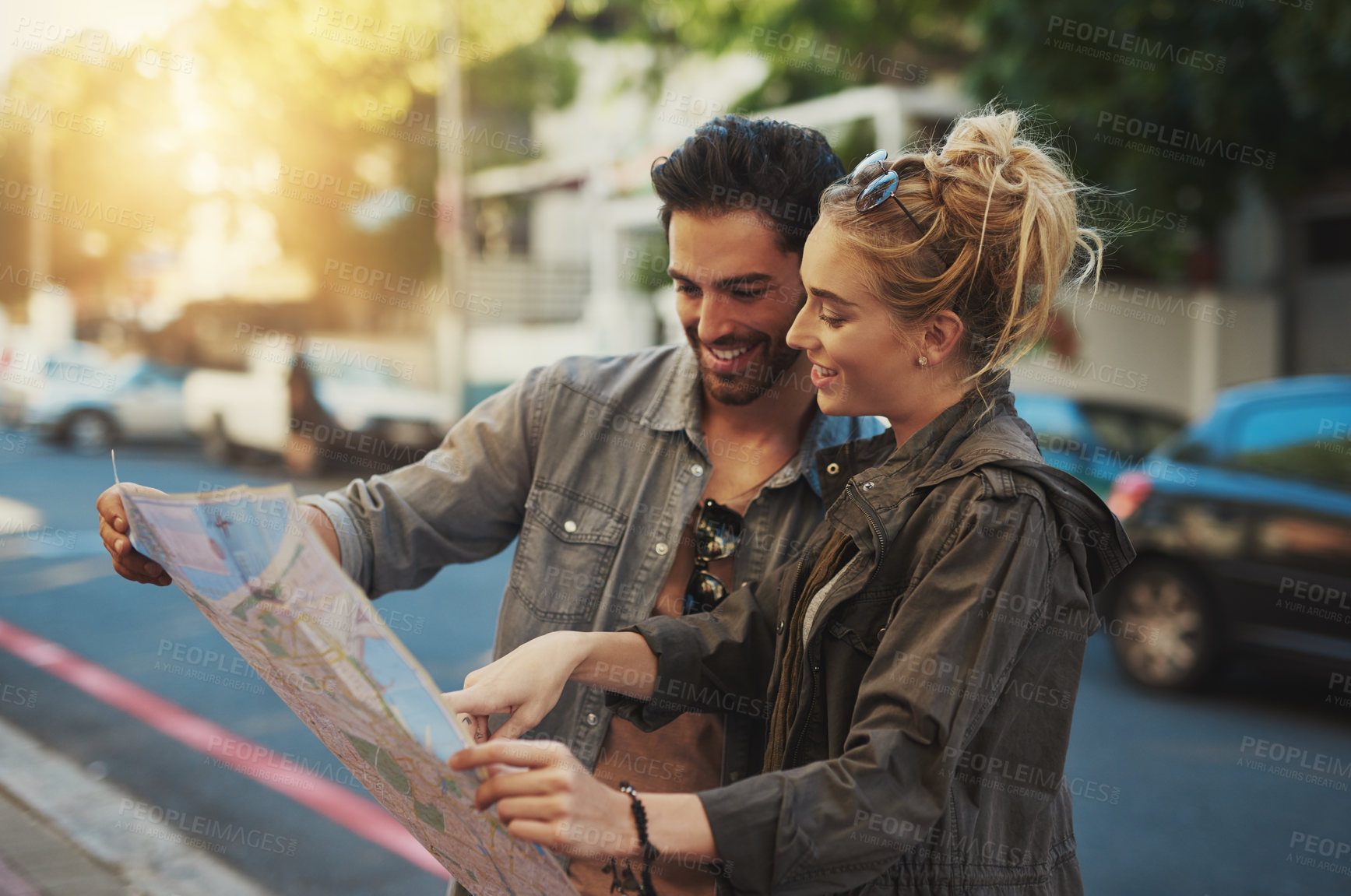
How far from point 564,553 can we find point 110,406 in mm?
17991

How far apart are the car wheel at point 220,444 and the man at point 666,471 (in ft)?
48.9

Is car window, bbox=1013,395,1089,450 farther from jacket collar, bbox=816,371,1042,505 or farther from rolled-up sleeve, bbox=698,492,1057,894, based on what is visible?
rolled-up sleeve, bbox=698,492,1057,894

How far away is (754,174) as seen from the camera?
1.97 meters

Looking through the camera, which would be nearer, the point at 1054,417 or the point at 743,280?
the point at 743,280

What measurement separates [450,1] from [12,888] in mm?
14613

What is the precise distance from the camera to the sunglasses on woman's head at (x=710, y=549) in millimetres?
1897

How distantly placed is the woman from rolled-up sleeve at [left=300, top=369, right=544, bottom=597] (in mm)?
533

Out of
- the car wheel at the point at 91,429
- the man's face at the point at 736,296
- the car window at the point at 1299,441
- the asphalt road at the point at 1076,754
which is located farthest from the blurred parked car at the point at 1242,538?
the car wheel at the point at 91,429

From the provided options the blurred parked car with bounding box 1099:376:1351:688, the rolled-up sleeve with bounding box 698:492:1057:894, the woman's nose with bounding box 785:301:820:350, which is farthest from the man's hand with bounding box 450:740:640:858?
the blurred parked car with bounding box 1099:376:1351:688

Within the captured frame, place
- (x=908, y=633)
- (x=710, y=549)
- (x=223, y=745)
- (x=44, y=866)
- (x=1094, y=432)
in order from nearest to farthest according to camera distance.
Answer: (x=908, y=633), (x=710, y=549), (x=44, y=866), (x=223, y=745), (x=1094, y=432)

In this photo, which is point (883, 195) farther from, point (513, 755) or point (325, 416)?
→ point (325, 416)

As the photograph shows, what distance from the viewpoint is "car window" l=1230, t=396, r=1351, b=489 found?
18.6 feet

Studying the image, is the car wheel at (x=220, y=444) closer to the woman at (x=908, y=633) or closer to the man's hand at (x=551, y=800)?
the woman at (x=908, y=633)

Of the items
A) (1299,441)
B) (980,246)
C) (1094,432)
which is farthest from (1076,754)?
(980,246)
